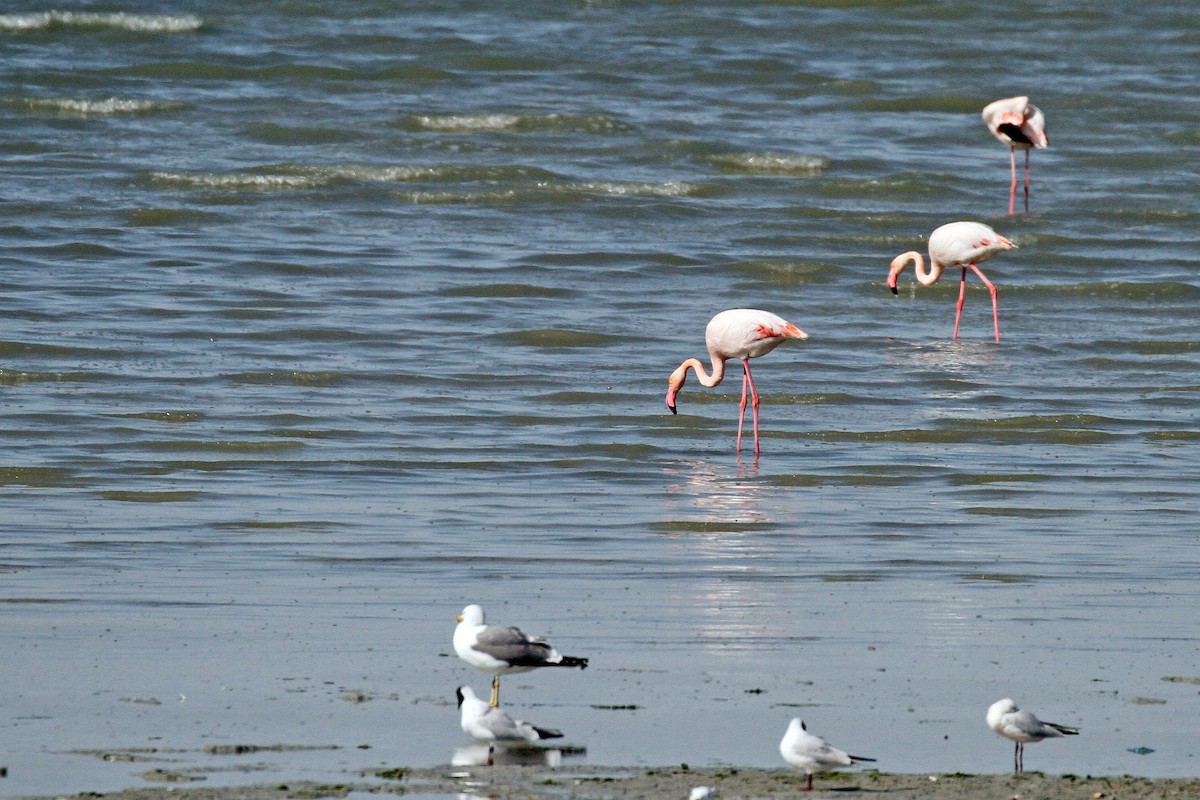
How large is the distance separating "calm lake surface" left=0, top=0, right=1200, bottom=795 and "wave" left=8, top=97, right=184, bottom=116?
168 mm

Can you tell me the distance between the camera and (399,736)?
592cm

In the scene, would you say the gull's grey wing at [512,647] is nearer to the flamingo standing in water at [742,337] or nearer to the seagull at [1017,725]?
the seagull at [1017,725]

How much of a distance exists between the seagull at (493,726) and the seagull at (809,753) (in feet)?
2.63

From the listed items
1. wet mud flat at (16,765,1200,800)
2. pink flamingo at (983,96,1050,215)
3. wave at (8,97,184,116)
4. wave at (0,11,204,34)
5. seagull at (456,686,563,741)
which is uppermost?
wave at (0,11,204,34)

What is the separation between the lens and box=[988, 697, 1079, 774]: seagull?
5.62 meters

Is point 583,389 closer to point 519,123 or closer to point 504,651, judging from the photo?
point 504,651

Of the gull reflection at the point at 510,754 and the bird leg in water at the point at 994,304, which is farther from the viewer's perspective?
the bird leg in water at the point at 994,304

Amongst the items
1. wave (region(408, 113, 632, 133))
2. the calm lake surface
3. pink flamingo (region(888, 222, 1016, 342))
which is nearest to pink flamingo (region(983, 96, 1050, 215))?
the calm lake surface

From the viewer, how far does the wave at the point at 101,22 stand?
95.3ft

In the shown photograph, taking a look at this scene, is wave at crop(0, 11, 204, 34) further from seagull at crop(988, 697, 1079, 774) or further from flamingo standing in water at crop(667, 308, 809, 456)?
seagull at crop(988, 697, 1079, 774)

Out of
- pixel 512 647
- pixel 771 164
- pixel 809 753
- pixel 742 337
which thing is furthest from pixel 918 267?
pixel 809 753

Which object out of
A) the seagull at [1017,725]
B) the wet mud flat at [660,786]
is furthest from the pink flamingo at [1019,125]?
the wet mud flat at [660,786]

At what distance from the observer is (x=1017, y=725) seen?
5.62 meters

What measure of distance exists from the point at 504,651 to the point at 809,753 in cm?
124
